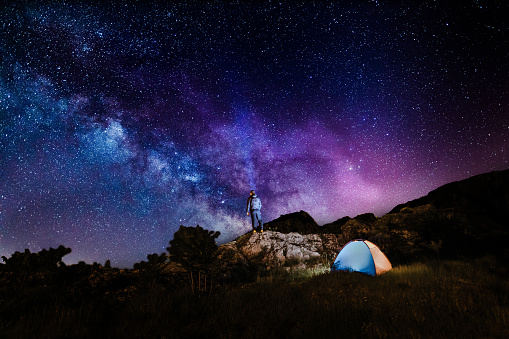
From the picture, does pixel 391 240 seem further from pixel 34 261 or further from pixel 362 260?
pixel 34 261

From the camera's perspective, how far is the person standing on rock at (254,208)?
1444 centimetres

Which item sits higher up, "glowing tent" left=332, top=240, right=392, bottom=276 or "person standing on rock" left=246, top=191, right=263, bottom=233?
"person standing on rock" left=246, top=191, right=263, bottom=233

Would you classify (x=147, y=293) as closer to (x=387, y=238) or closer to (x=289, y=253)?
(x=289, y=253)

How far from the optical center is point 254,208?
47.2 feet

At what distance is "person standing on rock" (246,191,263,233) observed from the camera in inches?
568

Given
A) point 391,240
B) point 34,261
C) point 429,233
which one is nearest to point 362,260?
point 391,240

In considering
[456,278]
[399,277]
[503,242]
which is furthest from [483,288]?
[503,242]

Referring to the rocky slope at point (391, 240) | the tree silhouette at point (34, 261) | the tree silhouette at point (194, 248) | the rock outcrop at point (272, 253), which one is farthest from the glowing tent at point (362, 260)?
the tree silhouette at point (34, 261)

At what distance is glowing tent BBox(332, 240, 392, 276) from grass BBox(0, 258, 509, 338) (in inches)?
107

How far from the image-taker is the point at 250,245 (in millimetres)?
12766

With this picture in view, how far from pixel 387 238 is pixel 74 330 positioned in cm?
1659

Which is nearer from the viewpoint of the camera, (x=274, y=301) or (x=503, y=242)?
(x=274, y=301)

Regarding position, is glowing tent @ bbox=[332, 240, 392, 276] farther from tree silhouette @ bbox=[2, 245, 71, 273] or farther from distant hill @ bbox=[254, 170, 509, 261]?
tree silhouette @ bbox=[2, 245, 71, 273]

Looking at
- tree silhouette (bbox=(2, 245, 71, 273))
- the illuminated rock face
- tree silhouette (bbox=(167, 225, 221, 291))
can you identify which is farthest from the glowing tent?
tree silhouette (bbox=(2, 245, 71, 273))
